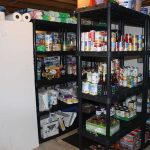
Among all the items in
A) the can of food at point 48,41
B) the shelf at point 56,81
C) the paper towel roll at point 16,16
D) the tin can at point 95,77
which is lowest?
the shelf at point 56,81

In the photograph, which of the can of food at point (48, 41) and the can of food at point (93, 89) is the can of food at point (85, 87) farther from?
the can of food at point (48, 41)

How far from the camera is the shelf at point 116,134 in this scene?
1.86 metres

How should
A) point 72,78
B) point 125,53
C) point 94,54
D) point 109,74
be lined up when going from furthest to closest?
point 72,78 → point 125,53 → point 94,54 → point 109,74

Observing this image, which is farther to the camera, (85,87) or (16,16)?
(16,16)

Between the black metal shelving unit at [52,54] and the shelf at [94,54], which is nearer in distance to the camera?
the shelf at [94,54]

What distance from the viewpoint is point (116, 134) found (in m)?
1.98

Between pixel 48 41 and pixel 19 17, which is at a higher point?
pixel 19 17

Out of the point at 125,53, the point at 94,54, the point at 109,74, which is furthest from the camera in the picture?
the point at 125,53

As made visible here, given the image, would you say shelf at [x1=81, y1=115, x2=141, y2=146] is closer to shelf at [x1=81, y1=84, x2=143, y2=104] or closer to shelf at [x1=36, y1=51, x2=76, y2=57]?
shelf at [x1=81, y1=84, x2=143, y2=104]

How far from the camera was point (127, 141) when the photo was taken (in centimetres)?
239

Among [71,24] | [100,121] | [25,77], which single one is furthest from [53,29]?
[100,121]

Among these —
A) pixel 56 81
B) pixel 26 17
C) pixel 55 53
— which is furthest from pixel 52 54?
pixel 26 17

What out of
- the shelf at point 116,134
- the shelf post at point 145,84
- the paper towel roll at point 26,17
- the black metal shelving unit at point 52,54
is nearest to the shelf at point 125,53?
the shelf post at point 145,84

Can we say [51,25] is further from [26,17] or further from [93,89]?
[93,89]
